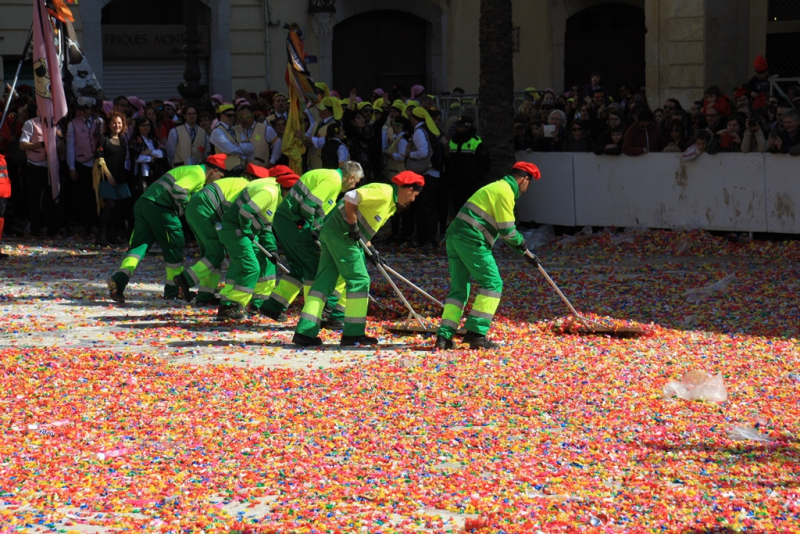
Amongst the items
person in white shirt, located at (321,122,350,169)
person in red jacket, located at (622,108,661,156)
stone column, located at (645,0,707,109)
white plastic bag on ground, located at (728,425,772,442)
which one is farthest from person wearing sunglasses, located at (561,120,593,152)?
white plastic bag on ground, located at (728,425,772,442)

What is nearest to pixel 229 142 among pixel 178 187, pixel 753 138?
pixel 178 187

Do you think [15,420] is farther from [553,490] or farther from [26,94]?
[26,94]

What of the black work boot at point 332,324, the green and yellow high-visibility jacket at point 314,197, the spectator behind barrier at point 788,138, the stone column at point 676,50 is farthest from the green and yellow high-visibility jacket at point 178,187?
the stone column at point 676,50

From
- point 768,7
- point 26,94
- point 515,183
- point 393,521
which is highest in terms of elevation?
point 768,7

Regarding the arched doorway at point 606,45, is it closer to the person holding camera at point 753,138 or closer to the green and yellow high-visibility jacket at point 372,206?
the person holding camera at point 753,138

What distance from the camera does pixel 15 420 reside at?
796 cm

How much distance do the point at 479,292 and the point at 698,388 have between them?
2292 millimetres

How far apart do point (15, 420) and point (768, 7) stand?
18.5 metres

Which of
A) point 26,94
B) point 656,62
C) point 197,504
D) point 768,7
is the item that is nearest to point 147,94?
point 26,94

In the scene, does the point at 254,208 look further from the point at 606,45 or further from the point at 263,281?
the point at 606,45

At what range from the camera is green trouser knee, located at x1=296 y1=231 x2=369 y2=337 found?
33.4 feet

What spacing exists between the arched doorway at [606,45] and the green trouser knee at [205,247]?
51.5ft

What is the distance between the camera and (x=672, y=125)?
15688 millimetres

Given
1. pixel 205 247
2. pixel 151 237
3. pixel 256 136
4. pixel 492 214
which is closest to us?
pixel 492 214
